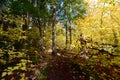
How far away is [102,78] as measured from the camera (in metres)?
8.82

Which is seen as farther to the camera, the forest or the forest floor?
the forest floor

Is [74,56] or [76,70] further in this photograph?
[74,56]

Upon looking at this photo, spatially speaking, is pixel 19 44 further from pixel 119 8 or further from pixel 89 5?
pixel 89 5

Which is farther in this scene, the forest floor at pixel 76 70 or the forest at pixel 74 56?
the forest floor at pixel 76 70

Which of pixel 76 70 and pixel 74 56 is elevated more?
pixel 74 56

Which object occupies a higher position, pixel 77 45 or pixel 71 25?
pixel 71 25

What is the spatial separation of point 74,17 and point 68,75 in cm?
1305

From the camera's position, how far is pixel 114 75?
8.19m

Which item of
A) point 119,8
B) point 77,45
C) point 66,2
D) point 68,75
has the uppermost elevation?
point 66,2

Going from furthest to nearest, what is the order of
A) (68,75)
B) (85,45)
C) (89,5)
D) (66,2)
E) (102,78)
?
(89,5)
(66,2)
(68,75)
(102,78)
(85,45)

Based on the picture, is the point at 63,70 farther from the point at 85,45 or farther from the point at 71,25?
the point at 71,25

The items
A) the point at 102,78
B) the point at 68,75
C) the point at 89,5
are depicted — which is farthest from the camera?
the point at 89,5

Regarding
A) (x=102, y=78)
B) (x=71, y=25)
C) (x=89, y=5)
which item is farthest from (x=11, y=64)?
(x=89, y=5)

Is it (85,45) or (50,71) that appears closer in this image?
(85,45)
